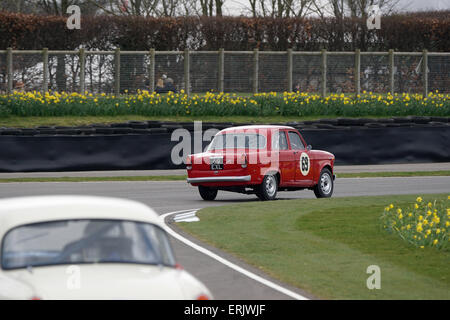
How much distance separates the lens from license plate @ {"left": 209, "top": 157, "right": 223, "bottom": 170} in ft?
59.3

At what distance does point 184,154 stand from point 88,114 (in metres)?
5.72

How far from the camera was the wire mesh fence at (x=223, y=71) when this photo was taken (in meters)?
32.4

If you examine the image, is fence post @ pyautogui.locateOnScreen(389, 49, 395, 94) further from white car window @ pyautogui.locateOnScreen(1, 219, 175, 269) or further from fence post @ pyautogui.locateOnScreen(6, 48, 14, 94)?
white car window @ pyautogui.locateOnScreen(1, 219, 175, 269)

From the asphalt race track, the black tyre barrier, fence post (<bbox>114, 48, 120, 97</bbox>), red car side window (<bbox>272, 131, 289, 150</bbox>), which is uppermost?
fence post (<bbox>114, 48, 120, 97</bbox>)

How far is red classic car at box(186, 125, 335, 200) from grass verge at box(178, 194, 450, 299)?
703 mm

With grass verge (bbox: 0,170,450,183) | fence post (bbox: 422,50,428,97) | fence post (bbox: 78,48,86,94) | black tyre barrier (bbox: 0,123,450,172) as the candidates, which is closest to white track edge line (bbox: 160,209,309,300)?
grass verge (bbox: 0,170,450,183)

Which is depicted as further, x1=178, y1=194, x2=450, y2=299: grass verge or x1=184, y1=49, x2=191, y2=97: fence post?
x1=184, y1=49, x2=191, y2=97: fence post

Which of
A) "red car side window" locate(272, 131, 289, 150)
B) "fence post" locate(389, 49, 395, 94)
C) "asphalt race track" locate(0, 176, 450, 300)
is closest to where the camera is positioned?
"asphalt race track" locate(0, 176, 450, 300)

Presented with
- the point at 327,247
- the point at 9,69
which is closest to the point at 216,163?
the point at 327,247

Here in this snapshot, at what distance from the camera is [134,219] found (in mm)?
6875

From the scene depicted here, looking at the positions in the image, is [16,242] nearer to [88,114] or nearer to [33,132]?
[33,132]

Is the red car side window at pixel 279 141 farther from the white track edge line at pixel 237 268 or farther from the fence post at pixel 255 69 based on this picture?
the fence post at pixel 255 69

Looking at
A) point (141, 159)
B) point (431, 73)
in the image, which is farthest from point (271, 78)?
point (141, 159)

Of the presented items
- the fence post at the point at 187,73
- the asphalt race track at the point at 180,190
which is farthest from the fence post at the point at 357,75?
the asphalt race track at the point at 180,190
